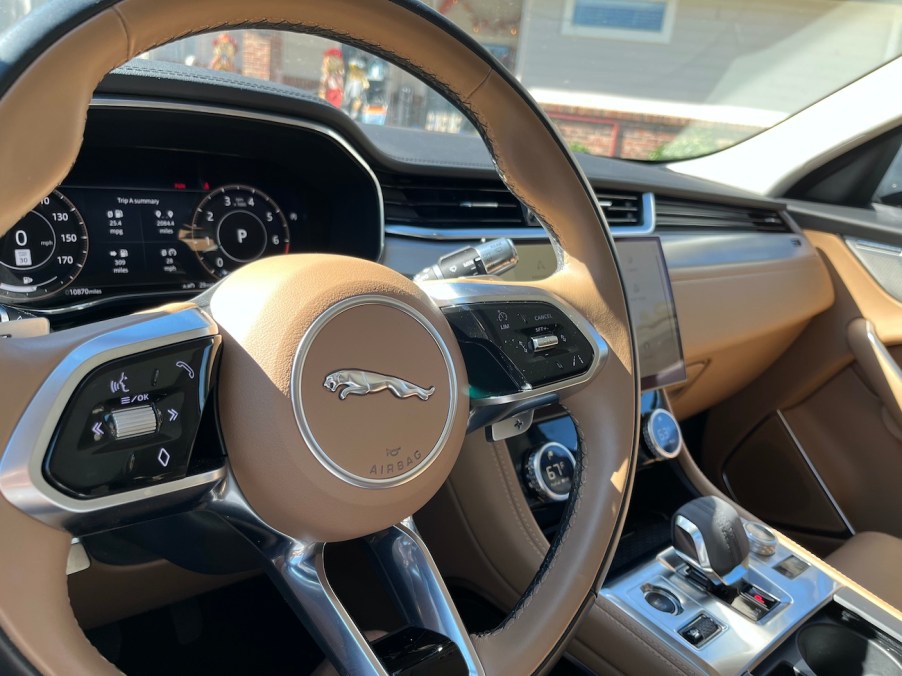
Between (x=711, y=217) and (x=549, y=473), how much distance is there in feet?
3.57

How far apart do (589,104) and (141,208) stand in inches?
250

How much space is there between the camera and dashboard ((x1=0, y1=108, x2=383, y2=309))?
0.97 metres

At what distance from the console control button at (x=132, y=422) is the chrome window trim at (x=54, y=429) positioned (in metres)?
0.04

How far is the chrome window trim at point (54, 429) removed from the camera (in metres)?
0.50

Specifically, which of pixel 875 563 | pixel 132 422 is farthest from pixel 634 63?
pixel 132 422

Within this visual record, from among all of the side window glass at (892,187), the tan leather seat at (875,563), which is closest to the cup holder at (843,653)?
the tan leather seat at (875,563)

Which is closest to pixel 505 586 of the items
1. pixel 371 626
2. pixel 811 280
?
pixel 371 626

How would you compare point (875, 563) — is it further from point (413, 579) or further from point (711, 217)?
point (413, 579)

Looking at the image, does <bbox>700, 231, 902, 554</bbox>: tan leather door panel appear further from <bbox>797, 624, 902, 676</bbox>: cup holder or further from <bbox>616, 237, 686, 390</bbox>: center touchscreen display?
<bbox>797, 624, 902, 676</bbox>: cup holder

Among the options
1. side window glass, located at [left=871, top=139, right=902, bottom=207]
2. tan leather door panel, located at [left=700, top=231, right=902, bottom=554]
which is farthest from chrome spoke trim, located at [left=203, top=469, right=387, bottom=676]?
side window glass, located at [left=871, top=139, right=902, bottom=207]

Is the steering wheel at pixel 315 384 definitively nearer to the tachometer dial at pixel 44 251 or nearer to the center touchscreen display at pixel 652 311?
the tachometer dial at pixel 44 251

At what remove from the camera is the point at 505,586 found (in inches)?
46.6

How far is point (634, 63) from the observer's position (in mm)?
8555

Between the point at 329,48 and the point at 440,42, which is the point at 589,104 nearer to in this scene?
the point at 329,48
